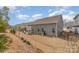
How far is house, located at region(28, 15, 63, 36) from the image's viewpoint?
1.61m

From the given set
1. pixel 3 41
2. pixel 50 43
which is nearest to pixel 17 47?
pixel 3 41

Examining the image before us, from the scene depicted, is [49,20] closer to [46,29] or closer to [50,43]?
[46,29]

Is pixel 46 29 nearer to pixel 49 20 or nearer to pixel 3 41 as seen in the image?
pixel 49 20

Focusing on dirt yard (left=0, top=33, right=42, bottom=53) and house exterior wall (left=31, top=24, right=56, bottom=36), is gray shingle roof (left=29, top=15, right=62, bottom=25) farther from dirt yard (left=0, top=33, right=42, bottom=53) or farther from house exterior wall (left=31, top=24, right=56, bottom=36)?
dirt yard (left=0, top=33, right=42, bottom=53)

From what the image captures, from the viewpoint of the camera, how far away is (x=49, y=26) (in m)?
1.61

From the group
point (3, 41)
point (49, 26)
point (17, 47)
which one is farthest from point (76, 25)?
point (3, 41)

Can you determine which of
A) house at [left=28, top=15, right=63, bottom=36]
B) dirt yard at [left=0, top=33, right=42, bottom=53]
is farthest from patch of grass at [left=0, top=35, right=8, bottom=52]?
house at [left=28, top=15, right=63, bottom=36]

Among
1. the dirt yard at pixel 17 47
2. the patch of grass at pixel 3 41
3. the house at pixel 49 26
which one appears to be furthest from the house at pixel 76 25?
the patch of grass at pixel 3 41

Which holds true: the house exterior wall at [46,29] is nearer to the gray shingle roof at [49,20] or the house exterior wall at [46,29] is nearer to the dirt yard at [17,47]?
the gray shingle roof at [49,20]

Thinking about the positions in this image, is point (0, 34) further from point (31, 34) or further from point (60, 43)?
point (60, 43)

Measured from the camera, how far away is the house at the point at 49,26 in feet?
5.27

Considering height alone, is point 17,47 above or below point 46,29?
below
